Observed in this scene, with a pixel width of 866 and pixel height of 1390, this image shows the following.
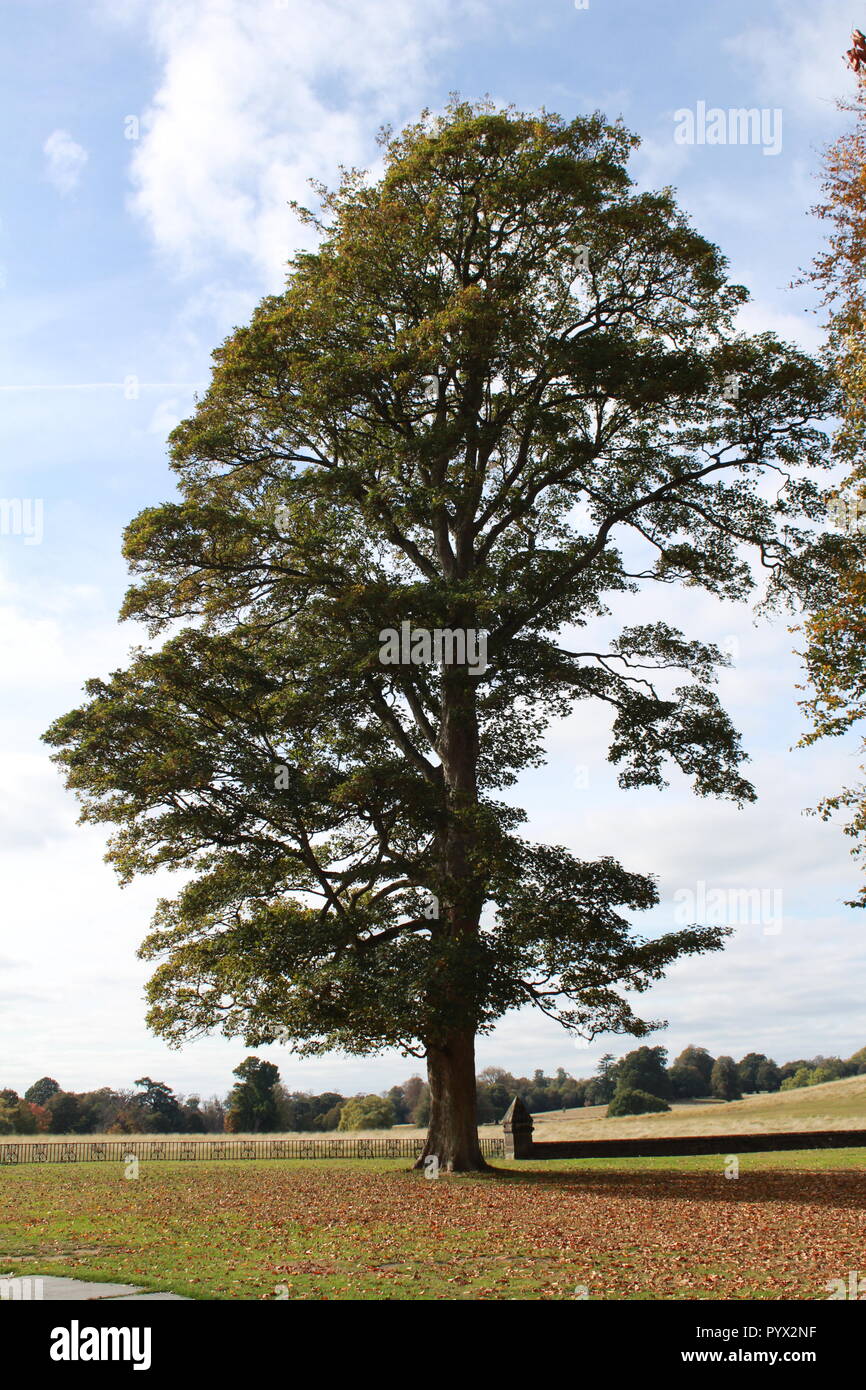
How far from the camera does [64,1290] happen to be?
9.16 meters

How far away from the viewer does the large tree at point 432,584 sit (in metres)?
20.7

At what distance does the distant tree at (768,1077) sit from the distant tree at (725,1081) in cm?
321

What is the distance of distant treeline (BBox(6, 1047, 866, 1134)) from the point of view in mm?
48344

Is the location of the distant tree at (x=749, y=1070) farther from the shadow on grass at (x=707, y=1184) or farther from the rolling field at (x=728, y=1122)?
the shadow on grass at (x=707, y=1184)

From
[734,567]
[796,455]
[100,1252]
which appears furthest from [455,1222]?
[796,455]

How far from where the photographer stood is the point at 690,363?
23.7 m

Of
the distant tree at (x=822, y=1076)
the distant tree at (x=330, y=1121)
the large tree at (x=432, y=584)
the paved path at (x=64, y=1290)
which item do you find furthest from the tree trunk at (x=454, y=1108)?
the distant tree at (x=822, y=1076)

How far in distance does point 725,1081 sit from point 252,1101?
3725cm

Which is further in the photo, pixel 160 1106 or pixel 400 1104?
pixel 400 1104

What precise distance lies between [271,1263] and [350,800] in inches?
431

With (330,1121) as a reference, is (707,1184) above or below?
above

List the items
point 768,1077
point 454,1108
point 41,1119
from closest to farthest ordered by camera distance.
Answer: point 454,1108 < point 41,1119 < point 768,1077

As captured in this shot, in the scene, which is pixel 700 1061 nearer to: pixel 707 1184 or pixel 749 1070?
pixel 749 1070

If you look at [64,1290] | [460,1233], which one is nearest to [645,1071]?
[460,1233]
